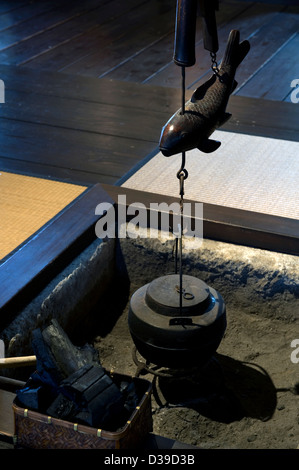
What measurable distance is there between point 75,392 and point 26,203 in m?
1.10

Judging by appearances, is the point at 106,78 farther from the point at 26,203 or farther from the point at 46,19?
the point at 26,203

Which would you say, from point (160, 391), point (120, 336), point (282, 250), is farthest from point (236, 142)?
point (160, 391)

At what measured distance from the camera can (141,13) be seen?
179 inches

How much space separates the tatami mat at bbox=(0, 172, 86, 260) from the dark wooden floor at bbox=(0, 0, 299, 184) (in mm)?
80

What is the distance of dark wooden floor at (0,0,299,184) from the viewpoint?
269 centimetres

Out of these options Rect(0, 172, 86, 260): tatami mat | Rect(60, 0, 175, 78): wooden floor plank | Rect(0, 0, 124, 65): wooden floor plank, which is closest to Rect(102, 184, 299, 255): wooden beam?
Rect(0, 172, 86, 260): tatami mat

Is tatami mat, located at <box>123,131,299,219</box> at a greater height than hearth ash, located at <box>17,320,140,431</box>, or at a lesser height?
lesser

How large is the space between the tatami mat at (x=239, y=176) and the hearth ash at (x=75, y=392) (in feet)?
3.29

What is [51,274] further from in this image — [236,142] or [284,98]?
[284,98]

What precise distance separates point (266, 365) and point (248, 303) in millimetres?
253

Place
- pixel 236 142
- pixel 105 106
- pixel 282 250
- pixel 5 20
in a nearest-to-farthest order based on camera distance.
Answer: pixel 282 250
pixel 236 142
pixel 105 106
pixel 5 20

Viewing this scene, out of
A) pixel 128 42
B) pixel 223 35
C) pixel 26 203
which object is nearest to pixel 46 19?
pixel 128 42

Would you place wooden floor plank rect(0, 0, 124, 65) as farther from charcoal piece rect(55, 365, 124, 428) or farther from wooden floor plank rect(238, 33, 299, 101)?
Answer: charcoal piece rect(55, 365, 124, 428)

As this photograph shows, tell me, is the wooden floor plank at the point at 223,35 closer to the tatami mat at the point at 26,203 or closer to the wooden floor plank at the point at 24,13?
the tatami mat at the point at 26,203
